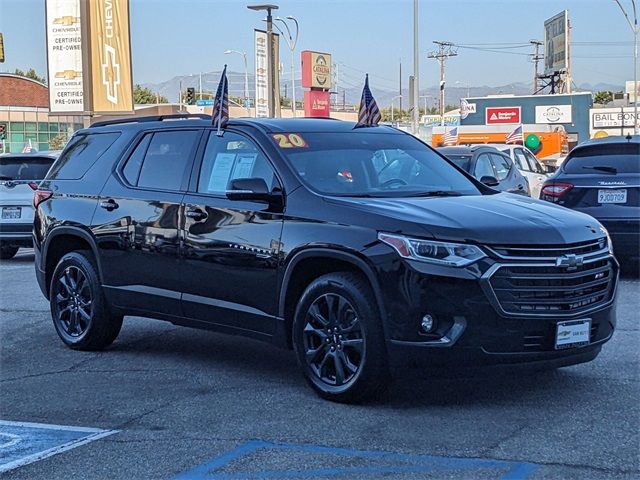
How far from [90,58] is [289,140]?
1070 inches

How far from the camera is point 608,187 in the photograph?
456 inches

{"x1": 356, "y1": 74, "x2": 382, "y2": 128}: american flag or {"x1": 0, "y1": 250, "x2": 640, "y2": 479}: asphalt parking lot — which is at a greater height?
{"x1": 356, "y1": 74, "x2": 382, "y2": 128}: american flag

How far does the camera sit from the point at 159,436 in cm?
560

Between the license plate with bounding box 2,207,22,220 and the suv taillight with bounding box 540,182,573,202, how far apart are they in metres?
7.96

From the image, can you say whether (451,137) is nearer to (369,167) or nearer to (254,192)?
(369,167)

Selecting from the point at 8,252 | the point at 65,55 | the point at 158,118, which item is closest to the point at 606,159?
the point at 158,118

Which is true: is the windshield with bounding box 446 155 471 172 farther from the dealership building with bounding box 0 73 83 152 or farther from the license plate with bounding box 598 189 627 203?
the dealership building with bounding box 0 73 83 152

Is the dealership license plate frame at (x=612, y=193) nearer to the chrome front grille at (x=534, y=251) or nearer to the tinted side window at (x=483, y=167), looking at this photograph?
the tinted side window at (x=483, y=167)

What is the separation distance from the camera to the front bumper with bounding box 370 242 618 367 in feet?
18.5

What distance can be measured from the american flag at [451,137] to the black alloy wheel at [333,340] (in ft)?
131

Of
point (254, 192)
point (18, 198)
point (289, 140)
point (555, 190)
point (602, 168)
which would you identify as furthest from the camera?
point (18, 198)

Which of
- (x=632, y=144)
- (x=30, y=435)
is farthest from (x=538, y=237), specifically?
(x=632, y=144)

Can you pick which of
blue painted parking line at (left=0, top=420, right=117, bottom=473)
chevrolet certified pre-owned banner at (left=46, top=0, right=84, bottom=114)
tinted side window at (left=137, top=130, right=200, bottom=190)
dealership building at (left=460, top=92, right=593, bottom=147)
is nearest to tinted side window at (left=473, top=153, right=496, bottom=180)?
tinted side window at (left=137, top=130, right=200, bottom=190)

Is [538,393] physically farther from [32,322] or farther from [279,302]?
[32,322]
